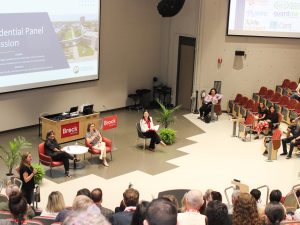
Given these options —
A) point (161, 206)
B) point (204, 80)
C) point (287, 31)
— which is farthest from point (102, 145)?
point (161, 206)

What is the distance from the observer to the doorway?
1650cm

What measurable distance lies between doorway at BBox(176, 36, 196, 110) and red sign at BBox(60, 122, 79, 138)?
4799 millimetres

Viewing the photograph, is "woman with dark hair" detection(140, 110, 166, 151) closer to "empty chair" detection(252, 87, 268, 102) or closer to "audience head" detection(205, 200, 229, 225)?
"empty chair" detection(252, 87, 268, 102)

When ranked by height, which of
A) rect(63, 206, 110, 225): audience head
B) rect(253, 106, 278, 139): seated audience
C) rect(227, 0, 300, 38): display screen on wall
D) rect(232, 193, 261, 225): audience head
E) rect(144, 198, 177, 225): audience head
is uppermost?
rect(227, 0, 300, 38): display screen on wall

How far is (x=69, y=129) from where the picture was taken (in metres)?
13.0

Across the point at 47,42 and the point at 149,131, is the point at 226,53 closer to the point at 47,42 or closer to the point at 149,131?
the point at 149,131

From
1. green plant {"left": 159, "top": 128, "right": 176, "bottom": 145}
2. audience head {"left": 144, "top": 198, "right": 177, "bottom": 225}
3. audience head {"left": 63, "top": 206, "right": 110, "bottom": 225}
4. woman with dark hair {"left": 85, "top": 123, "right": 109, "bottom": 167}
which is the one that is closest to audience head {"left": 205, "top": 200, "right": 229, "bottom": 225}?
audience head {"left": 144, "top": 198, "right": 177, "bottom": 225}

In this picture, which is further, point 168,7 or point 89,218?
point 168,7

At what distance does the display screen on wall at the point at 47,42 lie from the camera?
1276 centimetres

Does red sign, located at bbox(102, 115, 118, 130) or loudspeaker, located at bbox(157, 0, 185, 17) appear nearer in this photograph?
red sign, located at bbox(102, 115, 118, 130)

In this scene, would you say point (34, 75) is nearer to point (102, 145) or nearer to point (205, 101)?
point (102, 145)

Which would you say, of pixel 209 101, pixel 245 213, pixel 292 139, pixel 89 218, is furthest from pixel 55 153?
pixel 89 218

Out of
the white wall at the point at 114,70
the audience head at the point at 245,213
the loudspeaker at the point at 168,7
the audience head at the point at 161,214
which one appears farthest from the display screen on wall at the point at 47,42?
the audience head at the point at 161,214

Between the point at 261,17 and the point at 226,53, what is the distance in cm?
151
